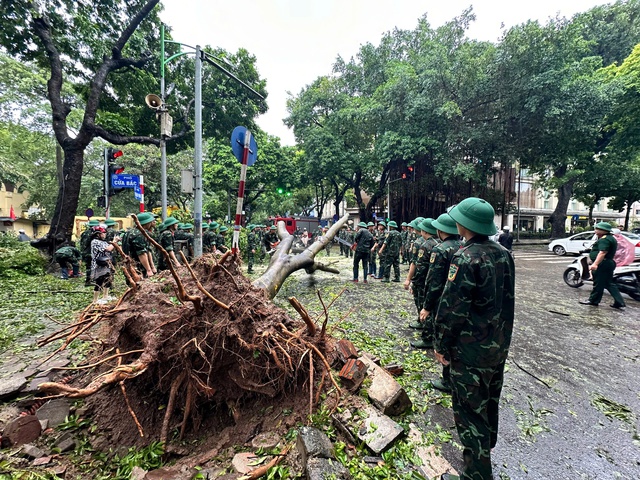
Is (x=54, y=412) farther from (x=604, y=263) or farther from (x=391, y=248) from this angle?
(x=604, y=263)

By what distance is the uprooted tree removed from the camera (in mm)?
2336

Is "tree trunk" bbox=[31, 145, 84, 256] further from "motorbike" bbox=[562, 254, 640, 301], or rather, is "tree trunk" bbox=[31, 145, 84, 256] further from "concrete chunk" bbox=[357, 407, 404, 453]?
"motorbike" bbox=[562, 254, 640, 301]

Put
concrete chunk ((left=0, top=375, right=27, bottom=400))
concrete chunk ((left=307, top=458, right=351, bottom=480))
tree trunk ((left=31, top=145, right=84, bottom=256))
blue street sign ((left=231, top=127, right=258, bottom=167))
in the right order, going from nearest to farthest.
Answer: concrete chunk ((left=307, top=458, right=351, bottom=480)) < concrete chunk ((left=0, top=375, right=27, bottom=400)) < blue street sign ((left=231, top=127, right=258, bottom=167)) < tree trunk ((left=31, top=145, right=84, bottom=256))

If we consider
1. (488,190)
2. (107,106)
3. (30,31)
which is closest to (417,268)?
(30,31)

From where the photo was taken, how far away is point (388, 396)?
2.54 metres

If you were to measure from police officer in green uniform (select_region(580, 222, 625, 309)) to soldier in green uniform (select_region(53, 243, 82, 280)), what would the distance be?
1332 cm

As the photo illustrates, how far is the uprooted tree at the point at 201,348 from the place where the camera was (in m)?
2.34

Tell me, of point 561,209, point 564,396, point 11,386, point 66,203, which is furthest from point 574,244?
point 66,203

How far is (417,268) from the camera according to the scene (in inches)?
176

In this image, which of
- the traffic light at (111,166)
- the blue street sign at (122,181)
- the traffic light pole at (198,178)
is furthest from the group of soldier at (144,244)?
the blue street sign at (122,181)

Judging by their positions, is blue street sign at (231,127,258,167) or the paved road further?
blue street sign at (231,127,258,167)

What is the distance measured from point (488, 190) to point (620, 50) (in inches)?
538

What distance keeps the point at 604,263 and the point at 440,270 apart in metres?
5.27

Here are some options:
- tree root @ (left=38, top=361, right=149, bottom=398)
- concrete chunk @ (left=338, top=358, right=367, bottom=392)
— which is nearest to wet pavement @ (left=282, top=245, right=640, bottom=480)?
concrete chunk @ (left=338, top=358, right=367, bottom=392)
